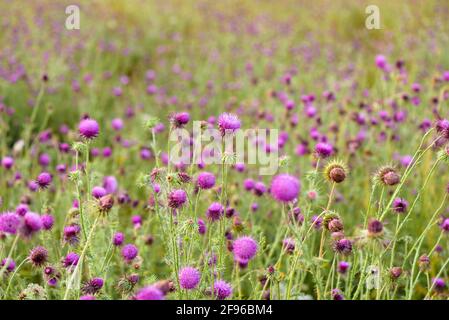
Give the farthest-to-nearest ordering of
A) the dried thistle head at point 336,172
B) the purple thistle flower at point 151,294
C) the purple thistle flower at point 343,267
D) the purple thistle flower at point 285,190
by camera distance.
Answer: the purple thistle flower at point 343,267
the dried thistle head at point 336,172
the purple thistle flower at point 285,190
the purple thistle flower at point 151,294

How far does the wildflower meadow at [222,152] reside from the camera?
1802 mm

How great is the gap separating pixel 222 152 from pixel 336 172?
1.16 feet

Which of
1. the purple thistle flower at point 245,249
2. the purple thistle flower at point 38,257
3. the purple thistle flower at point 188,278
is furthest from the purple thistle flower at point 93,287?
the purple thistle flower at point 245,249

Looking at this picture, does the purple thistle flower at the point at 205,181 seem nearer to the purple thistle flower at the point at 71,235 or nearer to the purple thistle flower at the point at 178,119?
the purple thistle flower at the point at 178,119

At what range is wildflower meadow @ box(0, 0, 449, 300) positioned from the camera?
180cm

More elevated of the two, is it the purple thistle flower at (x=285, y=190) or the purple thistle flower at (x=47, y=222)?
the purple thistle flower at (x=285, y=190)

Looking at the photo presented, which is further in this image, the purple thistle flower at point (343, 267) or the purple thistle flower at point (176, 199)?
the purple thistle flower at point (343, 267)

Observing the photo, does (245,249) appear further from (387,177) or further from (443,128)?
(443,128)

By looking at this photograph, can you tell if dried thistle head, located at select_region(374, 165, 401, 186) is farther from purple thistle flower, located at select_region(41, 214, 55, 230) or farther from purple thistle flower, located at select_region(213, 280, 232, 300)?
purple thistle flower, located at select_region(41, 214, 55, 230)

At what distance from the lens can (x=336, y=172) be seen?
1.73 meters

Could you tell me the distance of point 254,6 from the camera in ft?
30.0

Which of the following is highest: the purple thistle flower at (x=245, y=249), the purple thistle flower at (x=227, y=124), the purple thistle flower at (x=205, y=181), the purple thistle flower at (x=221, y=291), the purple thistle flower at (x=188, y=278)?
the purple thistle flower at (x=227, y=124)

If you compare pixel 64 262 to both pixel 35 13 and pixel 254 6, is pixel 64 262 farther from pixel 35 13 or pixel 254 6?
pixel 254 6

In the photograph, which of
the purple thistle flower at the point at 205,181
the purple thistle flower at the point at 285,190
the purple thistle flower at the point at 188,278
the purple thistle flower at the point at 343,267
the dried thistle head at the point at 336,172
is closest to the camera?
the purple thistle flower at the point at 285,190
